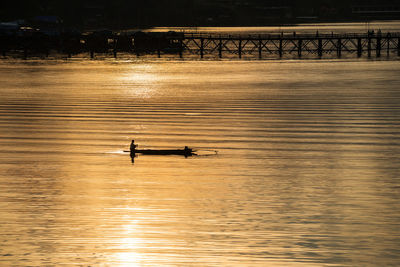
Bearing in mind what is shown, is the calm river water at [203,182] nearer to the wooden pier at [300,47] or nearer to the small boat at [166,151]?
the small boat at [166,151]

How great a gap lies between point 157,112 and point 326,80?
25026 millimetres

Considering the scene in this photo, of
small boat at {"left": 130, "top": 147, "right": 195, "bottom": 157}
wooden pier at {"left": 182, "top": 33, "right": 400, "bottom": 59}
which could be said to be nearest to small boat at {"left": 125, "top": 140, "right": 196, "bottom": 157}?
small boat at {"left": 130, "top": 147, "right": 195, "bottom": 157}

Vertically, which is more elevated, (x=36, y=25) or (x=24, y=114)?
(x=36, y=25)

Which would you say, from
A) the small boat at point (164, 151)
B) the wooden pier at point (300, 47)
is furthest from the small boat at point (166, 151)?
the wooden pier at point (300, 47)

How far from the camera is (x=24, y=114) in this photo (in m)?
40.1

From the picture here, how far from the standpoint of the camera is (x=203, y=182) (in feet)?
73.3

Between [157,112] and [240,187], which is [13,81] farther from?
[240,187]

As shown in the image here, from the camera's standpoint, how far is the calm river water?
1598 centimetres

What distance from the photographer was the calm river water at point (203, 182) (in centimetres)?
1598

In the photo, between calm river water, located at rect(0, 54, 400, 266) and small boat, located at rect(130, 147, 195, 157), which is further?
small boat, located at rect(130, 147, 195, 157)

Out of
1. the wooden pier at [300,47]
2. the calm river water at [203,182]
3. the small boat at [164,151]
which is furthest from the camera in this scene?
the wooden pier at [300,47]

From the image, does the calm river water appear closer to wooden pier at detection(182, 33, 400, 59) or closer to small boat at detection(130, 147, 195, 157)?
small boat at detection(130, 147, 195, 157)

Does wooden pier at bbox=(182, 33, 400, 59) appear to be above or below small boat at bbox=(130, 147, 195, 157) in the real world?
above

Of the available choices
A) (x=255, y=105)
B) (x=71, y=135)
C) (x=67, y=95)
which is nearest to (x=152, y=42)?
(x=67, y=95)
